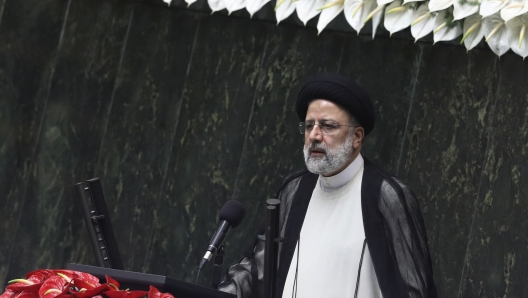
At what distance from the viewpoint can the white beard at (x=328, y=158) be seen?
15.2ft

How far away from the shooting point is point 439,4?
538 cm

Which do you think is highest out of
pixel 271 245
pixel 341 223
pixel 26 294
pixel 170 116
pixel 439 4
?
pixel 439 4

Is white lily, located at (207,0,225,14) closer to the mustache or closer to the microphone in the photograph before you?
the mustache

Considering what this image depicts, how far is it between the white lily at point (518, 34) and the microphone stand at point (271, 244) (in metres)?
2.07

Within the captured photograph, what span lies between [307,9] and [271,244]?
8.02 feet

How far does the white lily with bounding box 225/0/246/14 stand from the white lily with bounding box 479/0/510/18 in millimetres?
1446

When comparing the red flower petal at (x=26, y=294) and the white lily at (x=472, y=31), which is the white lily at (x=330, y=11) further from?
the red flower petal at (x=26, y=294)

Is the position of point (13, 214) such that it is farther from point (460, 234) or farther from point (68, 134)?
point (460, 234)

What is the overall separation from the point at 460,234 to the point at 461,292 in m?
0.29

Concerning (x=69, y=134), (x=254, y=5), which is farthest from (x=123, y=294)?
(x=69, y=134)

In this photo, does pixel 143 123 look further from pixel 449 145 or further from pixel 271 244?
pixel 271 244

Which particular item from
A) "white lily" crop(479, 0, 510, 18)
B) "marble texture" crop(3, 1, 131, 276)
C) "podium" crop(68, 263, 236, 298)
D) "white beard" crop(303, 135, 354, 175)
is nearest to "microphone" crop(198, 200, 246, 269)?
"podium" crop(68, 263, 236, 298)

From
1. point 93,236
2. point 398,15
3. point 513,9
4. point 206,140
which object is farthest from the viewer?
point 206,140

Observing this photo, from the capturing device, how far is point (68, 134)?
6.63 metres
